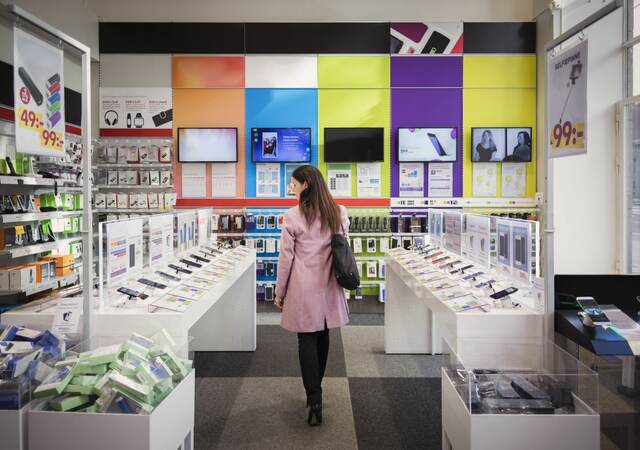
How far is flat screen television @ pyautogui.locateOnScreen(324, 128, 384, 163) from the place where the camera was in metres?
7.42

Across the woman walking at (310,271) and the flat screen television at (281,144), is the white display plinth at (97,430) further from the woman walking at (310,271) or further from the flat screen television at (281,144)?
the flat screen television at (281,144)

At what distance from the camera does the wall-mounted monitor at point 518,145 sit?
24.7 feet

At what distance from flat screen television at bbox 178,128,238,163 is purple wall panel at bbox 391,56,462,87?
250cm

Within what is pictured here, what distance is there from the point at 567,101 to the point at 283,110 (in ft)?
17.8

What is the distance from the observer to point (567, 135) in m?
2.56

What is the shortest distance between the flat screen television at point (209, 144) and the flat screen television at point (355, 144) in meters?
1.39

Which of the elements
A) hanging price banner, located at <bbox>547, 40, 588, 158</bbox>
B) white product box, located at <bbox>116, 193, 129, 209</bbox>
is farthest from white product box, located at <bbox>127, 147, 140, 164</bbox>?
hanging price banner, located at <bbox>547, 40, 588, 158</bbox>

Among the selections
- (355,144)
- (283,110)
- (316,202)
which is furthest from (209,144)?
(316,202)

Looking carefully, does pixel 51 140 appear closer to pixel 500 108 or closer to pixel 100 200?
pixel 100 200

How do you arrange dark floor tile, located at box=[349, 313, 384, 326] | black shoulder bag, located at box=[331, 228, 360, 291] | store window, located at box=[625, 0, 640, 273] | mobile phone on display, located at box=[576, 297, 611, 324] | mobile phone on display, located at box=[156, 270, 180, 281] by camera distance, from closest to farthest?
mobile phone on display, located at box=[576, 297, 611, 324]
black shoulder bag, located at box=[331, 228, 360, 291]
mobile phone on display, located at box=[156, 270, 180, 281]
store window, located at box=[625, 0, 640, 273]
dark floor tile, located at box=[349, 313, 384, 326]

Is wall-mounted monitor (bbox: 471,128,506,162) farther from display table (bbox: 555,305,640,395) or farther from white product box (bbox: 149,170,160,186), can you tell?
display table (bbox: 555,305,640,395)

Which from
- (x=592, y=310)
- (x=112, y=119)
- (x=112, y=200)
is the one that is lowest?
(x=592, y=310)

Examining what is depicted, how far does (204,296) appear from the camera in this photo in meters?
3.21

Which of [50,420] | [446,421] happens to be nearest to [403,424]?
[446,421]
